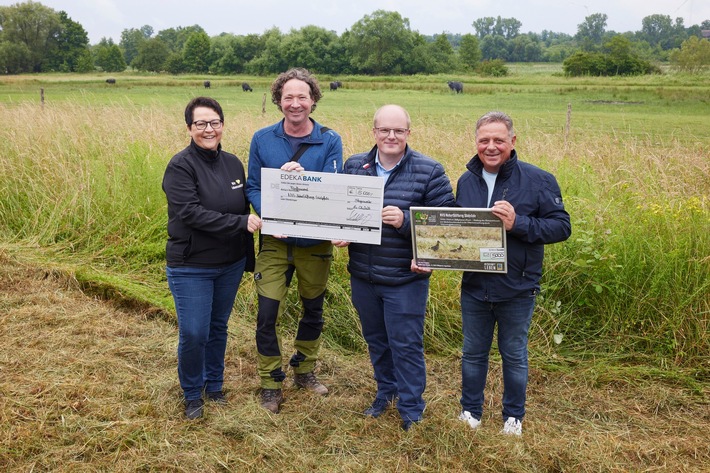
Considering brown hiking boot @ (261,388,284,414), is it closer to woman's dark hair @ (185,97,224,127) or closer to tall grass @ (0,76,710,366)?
tall grass @ (0,76,710,366)

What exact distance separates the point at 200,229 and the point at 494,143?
1.70 meters

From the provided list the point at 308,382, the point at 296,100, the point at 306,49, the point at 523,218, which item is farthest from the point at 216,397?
the point at 306,49

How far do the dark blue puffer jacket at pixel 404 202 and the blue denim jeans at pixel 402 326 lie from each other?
0.08 meters

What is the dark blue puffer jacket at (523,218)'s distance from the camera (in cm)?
313

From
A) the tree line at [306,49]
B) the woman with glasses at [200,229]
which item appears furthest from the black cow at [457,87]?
the woman with glasses at [200,229]

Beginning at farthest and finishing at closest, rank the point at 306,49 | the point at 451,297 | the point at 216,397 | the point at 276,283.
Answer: the point at 306,49
the point at 451,297
the point at 216,397
the point at 276,283

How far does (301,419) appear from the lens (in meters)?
3.68

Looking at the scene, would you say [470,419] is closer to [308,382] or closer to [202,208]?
[308,382]

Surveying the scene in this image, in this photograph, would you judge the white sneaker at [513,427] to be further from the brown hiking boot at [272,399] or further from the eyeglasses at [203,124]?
the eyeglasses at [203,124]

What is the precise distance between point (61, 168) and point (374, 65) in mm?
70633

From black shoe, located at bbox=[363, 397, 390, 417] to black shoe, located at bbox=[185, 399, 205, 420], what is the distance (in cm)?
102

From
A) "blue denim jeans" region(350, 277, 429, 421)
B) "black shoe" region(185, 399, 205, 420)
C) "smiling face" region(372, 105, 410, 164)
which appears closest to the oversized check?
"smiling face" region(372, 105, 410, 164)

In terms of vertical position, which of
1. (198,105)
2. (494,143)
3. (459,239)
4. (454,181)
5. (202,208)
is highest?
(198,105)

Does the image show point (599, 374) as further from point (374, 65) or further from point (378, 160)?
point (374, 65)
